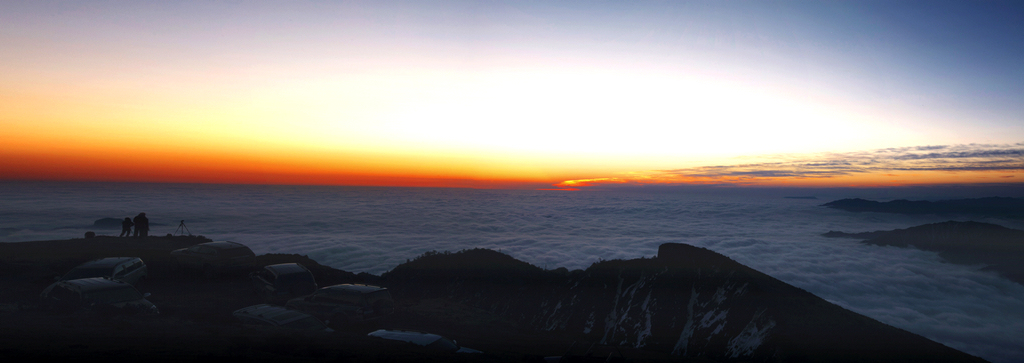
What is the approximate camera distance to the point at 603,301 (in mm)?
17406

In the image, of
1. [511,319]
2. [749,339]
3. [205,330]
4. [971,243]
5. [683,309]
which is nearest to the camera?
[205,330]

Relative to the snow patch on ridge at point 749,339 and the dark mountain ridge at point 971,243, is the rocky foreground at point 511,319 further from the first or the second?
the dark mountain ridge at point 971,243

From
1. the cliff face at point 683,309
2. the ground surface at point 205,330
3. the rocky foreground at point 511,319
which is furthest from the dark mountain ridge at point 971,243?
the ground surface at point 205,330

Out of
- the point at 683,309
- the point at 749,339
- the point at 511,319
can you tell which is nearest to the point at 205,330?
the point at 511,319

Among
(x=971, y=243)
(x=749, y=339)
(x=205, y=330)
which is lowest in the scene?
(x=971, y=243)

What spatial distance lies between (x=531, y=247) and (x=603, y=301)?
32.6m

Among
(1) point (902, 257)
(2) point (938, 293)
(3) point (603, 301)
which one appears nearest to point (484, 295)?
(3) point (603, 301)

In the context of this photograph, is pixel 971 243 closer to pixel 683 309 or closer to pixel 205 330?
pixel 683 309

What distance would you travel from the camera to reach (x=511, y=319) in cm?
1838

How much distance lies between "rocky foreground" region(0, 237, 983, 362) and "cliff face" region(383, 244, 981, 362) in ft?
0.16

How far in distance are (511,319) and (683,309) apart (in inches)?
284

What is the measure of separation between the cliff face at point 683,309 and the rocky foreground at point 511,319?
0.16 ft

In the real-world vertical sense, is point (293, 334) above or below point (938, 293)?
above

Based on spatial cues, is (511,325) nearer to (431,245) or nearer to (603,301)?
(603,301)
